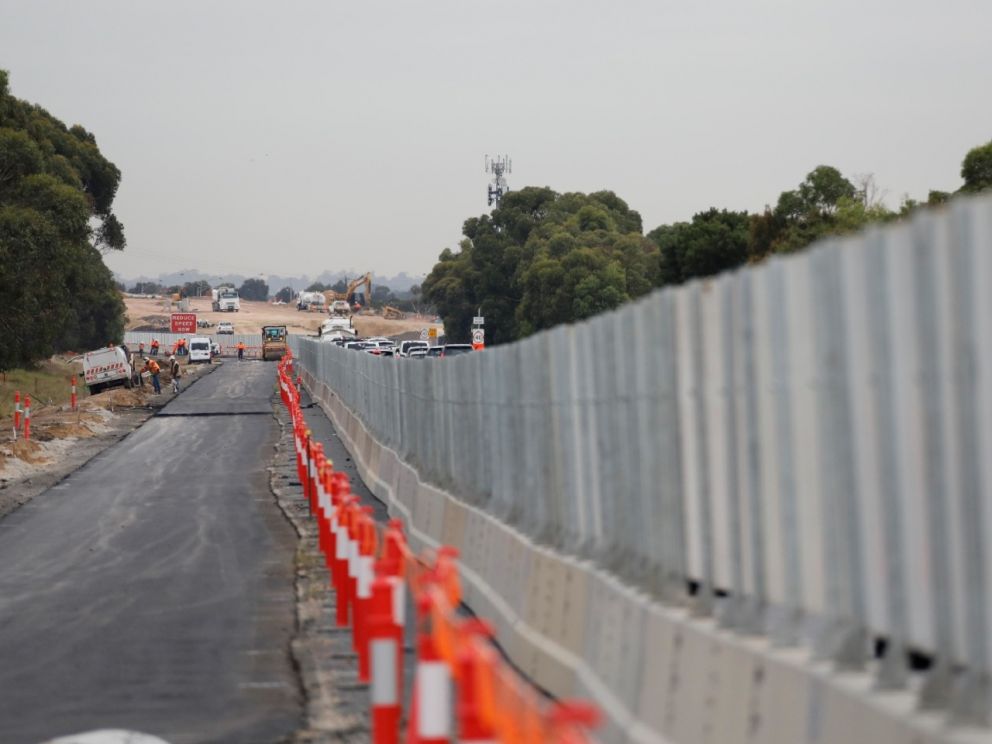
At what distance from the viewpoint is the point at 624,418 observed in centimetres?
1064

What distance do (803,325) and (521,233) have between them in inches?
5325

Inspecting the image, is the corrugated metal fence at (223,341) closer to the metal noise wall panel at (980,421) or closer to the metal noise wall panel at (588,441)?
the metal noise wall panel at (588,441)

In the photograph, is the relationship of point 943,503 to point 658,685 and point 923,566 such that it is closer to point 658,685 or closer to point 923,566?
point 923,566

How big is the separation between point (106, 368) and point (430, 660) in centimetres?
7059

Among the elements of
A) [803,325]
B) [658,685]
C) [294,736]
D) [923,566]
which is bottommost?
[294,736]

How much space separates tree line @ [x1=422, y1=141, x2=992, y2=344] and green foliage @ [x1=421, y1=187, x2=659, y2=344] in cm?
9

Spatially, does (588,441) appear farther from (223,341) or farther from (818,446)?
(223,341)

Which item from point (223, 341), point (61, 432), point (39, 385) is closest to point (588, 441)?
point (61, 432)

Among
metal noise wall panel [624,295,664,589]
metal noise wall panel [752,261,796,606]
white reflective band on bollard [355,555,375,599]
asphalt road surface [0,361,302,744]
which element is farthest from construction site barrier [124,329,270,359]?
metal noise wall panel [752,261,796,606]

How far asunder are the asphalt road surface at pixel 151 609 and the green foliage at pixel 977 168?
130 feet

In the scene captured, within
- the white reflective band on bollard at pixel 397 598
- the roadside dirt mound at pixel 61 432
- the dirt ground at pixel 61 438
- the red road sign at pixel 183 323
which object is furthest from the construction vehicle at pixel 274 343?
the white reflective band on bollard at pixel 397 598

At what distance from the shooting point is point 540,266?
119 meters

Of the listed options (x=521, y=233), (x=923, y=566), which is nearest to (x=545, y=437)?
(x=923, y=566)

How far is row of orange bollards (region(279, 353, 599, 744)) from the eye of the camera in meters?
4.94
